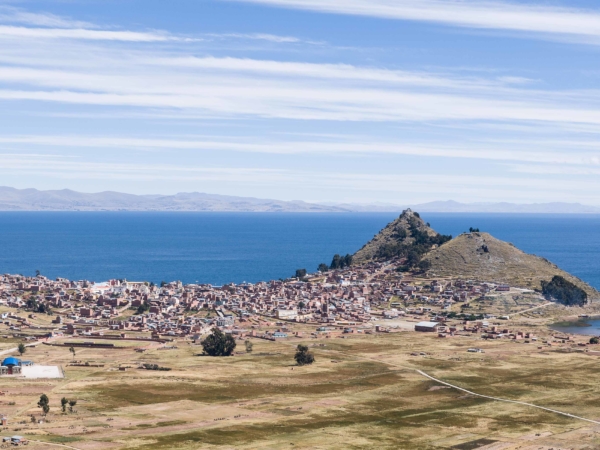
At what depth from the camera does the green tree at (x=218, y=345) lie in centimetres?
14388

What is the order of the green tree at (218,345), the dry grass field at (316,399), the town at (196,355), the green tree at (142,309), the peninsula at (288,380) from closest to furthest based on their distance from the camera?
the dry grass field at (316,399), the peninsula at (288,380), the town at (196,355), the green tree at (218,345), the green tree at (142,309)

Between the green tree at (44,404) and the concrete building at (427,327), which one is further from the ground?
the concrete building at (427,327)

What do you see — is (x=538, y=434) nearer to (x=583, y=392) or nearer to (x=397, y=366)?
(x=583, y=392)

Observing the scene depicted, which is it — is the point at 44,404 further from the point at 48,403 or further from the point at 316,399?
the point at 316,399

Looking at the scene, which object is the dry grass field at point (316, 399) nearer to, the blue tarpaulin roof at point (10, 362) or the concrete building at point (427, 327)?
the blue tarpaulin roof at point (10, 362)

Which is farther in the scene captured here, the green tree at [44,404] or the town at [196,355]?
the town at [196,355]

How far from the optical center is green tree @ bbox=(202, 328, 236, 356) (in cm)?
14388

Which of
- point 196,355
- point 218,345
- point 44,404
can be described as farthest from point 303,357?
point 44,404

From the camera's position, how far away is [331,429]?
300ft

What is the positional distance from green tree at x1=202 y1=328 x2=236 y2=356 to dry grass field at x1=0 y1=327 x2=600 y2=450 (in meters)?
2.57

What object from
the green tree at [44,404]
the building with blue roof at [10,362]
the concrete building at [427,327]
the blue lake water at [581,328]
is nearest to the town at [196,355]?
the building with blue roof at [10,362]

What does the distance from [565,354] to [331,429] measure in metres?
71.6

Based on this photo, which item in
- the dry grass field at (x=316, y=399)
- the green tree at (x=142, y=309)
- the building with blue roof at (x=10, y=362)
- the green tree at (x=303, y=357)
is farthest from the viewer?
the green tree at (x=142, y=309)

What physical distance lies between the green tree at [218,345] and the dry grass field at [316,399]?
2.57 metres
